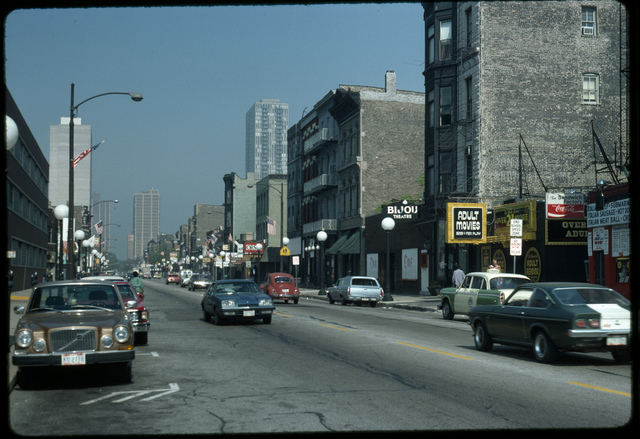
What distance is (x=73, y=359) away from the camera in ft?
35.0

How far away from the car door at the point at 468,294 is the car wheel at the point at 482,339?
305 inches

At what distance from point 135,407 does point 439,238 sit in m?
35.1

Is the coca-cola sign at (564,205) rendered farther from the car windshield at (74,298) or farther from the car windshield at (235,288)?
the car windshield at (74,298)

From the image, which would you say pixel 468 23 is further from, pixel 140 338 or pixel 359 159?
pixel 140 338

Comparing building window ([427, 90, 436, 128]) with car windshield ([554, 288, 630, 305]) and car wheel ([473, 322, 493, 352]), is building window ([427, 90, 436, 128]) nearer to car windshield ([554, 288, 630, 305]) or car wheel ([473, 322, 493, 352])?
car wheel ([473, 322, 493, 352])

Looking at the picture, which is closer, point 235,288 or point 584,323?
point 584,323

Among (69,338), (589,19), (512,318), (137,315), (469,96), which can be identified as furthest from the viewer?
(469,96)

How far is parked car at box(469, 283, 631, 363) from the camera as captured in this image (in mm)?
12664

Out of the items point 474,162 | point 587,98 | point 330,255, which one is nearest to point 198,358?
point 474,162

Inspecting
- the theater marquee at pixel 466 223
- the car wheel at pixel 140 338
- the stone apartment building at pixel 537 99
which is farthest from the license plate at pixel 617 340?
the stone apartment building at pixel 537 99

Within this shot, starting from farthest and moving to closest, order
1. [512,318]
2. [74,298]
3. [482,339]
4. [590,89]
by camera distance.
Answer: [590,89] < [482,339] < [512,318] < [74,298]

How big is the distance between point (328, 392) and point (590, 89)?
34566 mm

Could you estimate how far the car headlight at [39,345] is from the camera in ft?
34.9

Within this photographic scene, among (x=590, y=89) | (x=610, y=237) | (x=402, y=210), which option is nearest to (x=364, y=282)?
(x=402, y=210)
